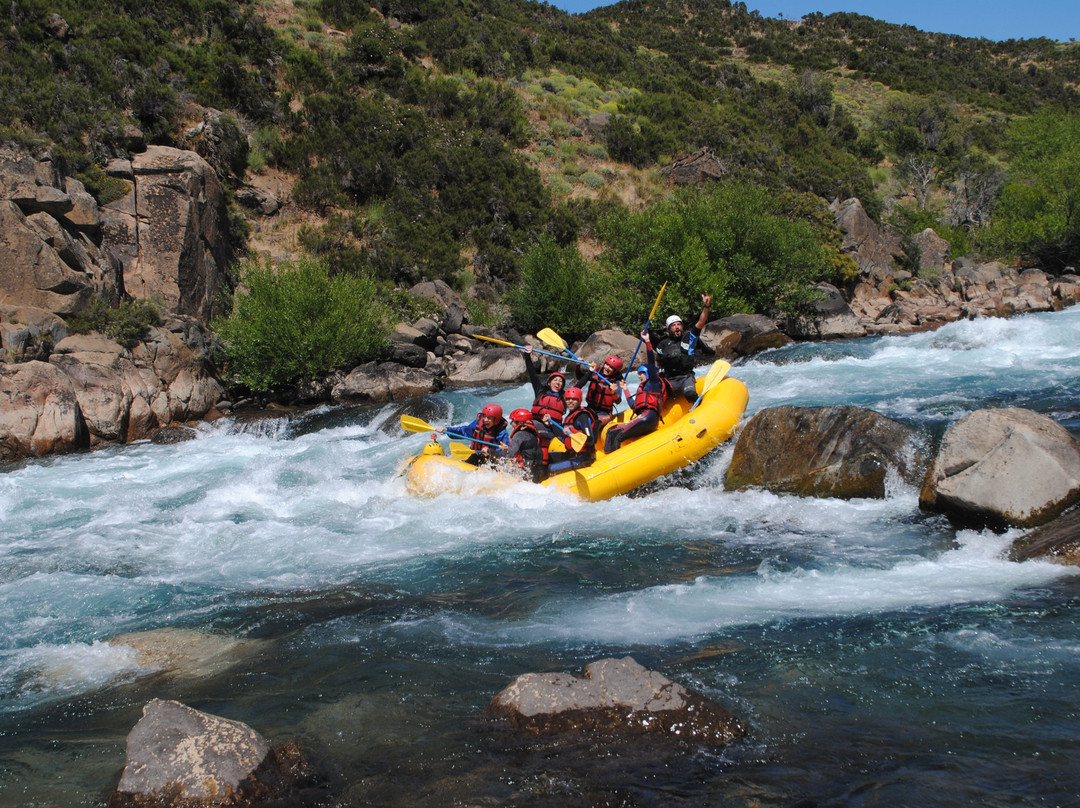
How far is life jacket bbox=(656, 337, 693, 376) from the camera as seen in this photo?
335 inches

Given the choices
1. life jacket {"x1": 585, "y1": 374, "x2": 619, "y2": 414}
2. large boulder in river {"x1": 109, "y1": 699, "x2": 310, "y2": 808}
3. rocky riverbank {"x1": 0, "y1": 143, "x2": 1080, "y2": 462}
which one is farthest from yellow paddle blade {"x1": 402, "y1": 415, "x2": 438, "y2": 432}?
large boulder in river {"x1": 109, "y1": 699, "x2": 310, "y2": 808}

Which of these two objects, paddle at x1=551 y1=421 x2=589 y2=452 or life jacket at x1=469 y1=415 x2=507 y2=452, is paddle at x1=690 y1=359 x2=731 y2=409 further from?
life jacket at x1=469 y1=415 x2=507 y2=452

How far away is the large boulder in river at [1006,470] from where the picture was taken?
530 centimetres

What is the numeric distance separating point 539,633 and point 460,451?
4.17 metres

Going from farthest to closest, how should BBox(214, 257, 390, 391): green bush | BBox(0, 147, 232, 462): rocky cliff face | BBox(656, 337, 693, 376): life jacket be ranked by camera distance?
1. BBox(214, 257, 390, 391): green bush
2. BBox(0, 147, 232, 462): rocky cliff face
3. BBox(656, 337, 693, 376): life jacket

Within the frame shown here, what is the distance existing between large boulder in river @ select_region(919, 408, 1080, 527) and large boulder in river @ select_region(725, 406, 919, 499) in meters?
0.77

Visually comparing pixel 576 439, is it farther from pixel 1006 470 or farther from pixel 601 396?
pixel 1006 470

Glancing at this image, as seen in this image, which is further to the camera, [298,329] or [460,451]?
[298,329]

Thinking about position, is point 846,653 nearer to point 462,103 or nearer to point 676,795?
point 676,795

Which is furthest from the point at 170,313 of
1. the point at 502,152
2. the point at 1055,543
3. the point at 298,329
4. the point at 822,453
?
the point at 502,152

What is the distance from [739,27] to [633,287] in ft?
132

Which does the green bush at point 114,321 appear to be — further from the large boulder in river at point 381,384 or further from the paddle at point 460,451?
the paddle at point 460,451

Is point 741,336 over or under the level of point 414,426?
over

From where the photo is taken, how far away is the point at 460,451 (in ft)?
27.8
